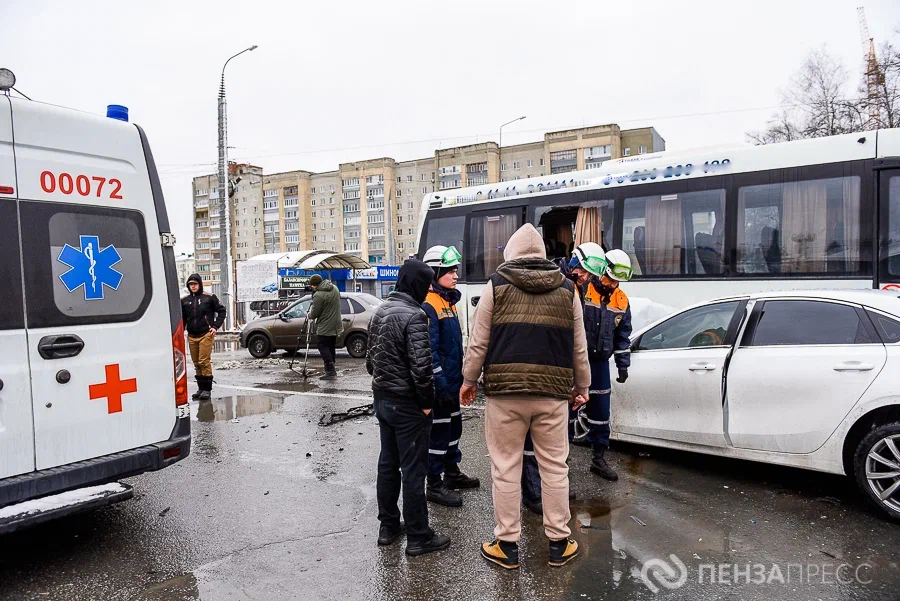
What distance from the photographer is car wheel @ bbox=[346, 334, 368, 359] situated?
14.2 meters

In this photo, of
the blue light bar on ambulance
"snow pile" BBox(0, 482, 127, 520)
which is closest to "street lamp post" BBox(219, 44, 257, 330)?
the blue light bar on ambulance

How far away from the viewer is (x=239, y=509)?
4.88m

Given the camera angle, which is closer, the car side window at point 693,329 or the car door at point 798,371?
the car door at point 798,371

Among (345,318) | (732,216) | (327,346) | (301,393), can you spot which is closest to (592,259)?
(732,216)

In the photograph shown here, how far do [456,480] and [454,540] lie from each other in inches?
39.5

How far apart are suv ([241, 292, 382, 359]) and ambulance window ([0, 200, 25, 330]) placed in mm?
10270

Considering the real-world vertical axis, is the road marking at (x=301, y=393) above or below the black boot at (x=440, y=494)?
below

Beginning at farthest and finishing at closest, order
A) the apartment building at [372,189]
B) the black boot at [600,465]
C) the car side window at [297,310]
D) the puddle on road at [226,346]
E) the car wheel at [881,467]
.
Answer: the apartment building at [372,189], the puddle on road at [226,346], the car side window at [297,310], the black boot at [600,465], the car wheel at [881,467]

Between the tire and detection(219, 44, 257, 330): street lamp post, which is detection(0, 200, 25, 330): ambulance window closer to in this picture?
the tire

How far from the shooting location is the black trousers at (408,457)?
3945 mm

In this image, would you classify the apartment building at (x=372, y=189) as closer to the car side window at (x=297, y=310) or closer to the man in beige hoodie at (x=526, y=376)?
the car side window at (x=297, y=310)

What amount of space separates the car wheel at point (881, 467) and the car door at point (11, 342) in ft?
17.8

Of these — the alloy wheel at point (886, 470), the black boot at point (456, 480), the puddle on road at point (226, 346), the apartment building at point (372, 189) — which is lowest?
the puddle on road at point (226, 346)

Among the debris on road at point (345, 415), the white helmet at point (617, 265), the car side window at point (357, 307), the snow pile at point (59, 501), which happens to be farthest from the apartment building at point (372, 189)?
the snow pile at point (59, 501)
